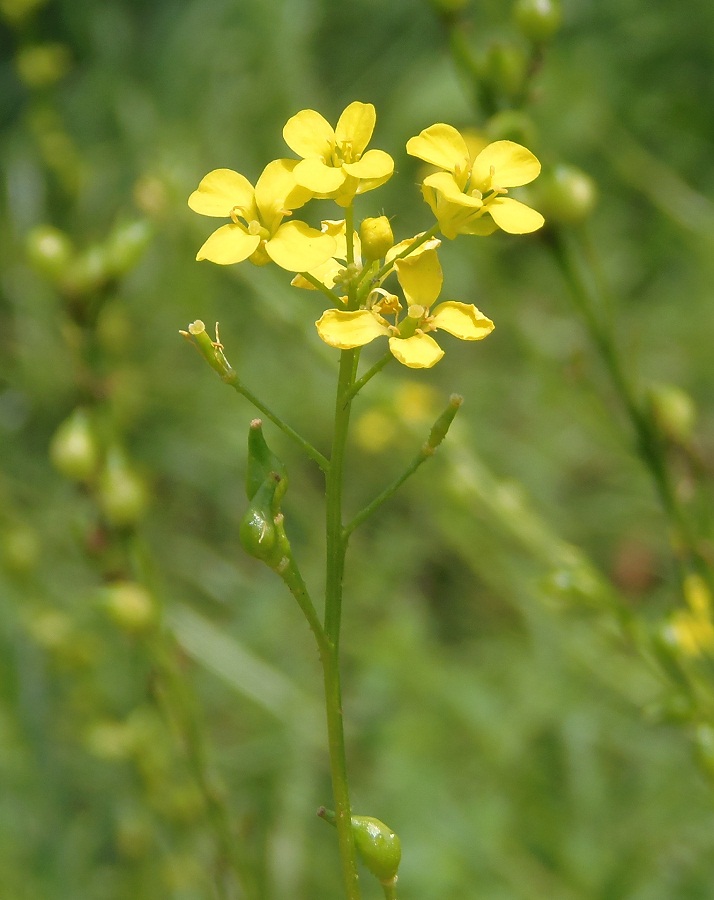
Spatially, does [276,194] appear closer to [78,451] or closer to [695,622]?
[78,451]

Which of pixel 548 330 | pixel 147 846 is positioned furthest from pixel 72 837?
pixel 548 330

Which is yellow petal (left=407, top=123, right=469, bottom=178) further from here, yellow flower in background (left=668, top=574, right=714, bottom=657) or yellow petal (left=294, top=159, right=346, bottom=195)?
yellow flower in background (left=668, top=574, right=714, bottom=657)

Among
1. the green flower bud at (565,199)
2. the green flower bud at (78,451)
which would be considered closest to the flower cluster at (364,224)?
the green flower bud at (565,199)

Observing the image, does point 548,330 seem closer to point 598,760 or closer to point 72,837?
point 598,760

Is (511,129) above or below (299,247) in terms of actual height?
above

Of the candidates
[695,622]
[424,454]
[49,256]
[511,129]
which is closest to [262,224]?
[424,454]

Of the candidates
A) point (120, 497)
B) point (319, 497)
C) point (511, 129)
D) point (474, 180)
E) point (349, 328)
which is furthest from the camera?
point (319, 497)
